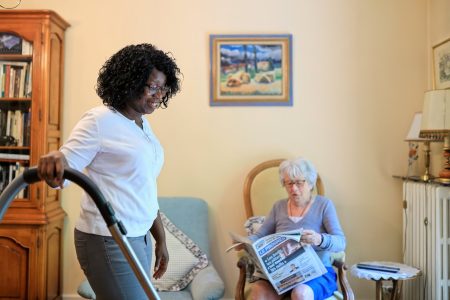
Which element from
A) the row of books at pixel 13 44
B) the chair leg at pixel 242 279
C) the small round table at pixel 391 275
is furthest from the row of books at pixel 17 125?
the small round table at pixel 391 275

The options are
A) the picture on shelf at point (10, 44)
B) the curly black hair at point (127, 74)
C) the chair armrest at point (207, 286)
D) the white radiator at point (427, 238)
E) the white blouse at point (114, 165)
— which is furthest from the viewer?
the picture on shelf at point (10, 44)

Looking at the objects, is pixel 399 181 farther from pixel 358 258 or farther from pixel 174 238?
pixel 174 238

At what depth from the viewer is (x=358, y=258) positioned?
3.07 m

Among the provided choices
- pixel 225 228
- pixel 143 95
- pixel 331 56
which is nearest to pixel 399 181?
pixel 331 56

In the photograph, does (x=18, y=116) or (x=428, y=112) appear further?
(x=18, y=116)

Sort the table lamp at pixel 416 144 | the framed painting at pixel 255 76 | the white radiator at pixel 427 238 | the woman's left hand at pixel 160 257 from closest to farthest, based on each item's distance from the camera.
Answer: the woman's left hand at pixel 160 257 < the white radiator at pixel 427 238 < the table lamp at pixel 416 144 < the framed painting at pixel 255 76

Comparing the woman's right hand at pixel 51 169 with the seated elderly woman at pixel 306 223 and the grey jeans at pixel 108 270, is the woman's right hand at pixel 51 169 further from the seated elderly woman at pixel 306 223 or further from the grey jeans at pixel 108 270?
the seated elderly woman at pixel 306 223

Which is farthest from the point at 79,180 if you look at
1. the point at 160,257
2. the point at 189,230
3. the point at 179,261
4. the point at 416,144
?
the point at 416,144

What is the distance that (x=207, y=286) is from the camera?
236cm

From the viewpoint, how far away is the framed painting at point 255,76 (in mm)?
3055

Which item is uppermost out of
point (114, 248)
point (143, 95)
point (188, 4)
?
point (188, 4)

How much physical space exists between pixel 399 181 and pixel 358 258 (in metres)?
0.56

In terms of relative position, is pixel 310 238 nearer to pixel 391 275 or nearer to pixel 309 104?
pixel 391 275

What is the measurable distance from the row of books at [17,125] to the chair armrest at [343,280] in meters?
1.89
